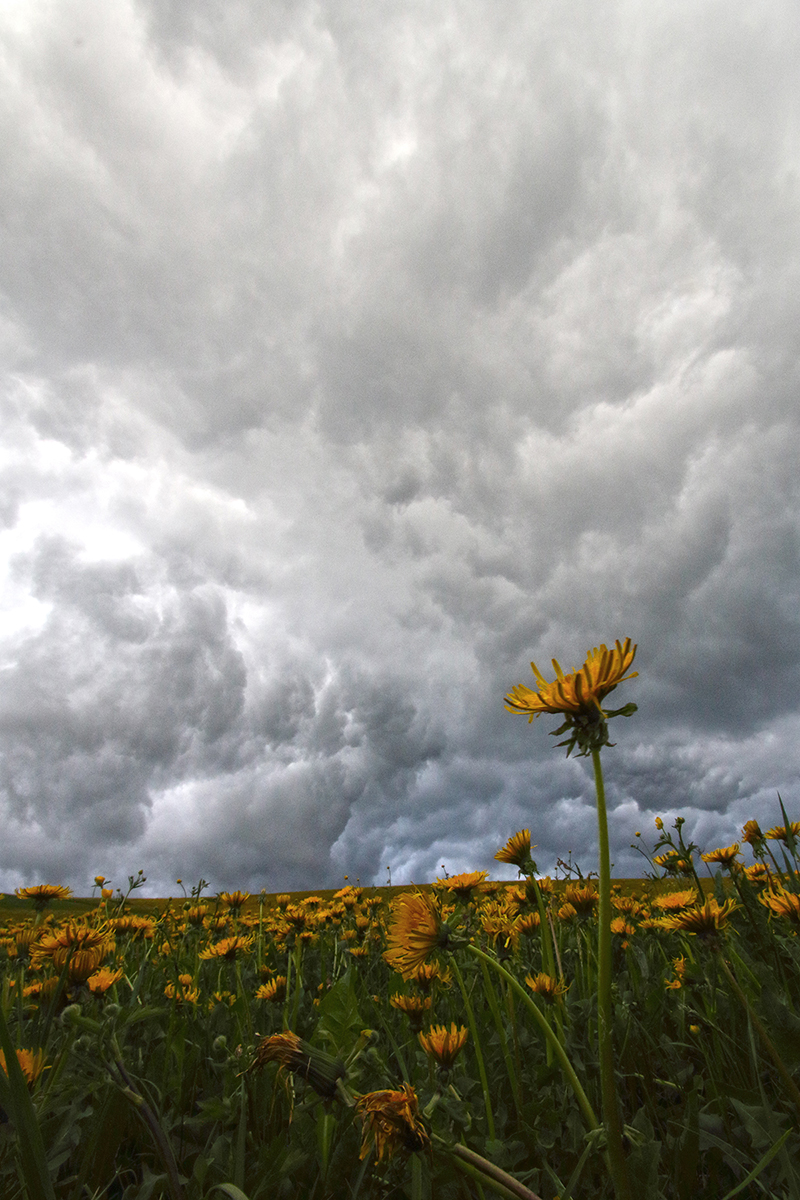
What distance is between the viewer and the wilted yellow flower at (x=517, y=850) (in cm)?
296

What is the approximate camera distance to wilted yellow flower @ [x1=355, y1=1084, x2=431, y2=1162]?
128 centimetres

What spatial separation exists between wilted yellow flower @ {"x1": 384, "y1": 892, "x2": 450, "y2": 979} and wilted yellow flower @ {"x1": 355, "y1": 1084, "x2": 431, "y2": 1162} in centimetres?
52

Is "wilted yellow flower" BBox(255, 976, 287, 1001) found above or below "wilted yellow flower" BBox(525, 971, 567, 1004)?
below

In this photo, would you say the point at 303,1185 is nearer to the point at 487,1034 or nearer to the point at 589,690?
the point at 487,1034

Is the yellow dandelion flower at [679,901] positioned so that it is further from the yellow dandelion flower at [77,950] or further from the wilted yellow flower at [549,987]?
the yellow dandelion flower at [77,950]

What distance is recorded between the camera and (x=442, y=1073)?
1969mm

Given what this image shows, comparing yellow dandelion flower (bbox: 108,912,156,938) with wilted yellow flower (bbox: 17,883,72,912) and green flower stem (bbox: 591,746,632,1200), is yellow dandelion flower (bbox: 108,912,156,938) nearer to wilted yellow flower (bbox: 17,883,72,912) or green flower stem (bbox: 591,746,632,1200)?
wilted yellow flower (bbox: 17,883,72,912)

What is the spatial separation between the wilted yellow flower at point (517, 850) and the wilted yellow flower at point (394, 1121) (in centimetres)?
170

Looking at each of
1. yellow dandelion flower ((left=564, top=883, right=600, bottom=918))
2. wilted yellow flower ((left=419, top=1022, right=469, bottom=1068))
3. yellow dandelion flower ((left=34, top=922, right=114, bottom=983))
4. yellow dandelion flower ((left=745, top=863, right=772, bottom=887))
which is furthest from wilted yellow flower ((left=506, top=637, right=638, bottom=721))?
yellow dandelion flower ((left=745, top=863, right=772, bottom=887))

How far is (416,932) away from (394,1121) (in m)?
0.60

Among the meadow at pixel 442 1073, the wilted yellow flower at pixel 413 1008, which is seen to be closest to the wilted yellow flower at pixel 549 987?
the meadow at pixel 442 1073

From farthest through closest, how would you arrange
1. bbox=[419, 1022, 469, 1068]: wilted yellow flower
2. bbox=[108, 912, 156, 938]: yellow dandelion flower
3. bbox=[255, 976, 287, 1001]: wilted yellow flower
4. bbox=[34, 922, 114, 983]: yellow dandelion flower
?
bbox=[108, 912, 156, 938]: yellow dandelion flower
bbox=[255, 976, 287, 1001]: wilted yellow flower
bbox=[34, 922, 114, 983]: yellow dandelion flower
bbox=[419, 1022, 469, 1068]: wilted yellow flower

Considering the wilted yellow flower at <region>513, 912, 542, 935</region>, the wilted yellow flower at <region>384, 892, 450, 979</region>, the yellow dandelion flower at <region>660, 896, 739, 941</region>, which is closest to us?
the wilted yellow flower at <region>384, 892, 450, 979</region>

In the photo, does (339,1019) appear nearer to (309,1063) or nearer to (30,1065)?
(30,1065)
